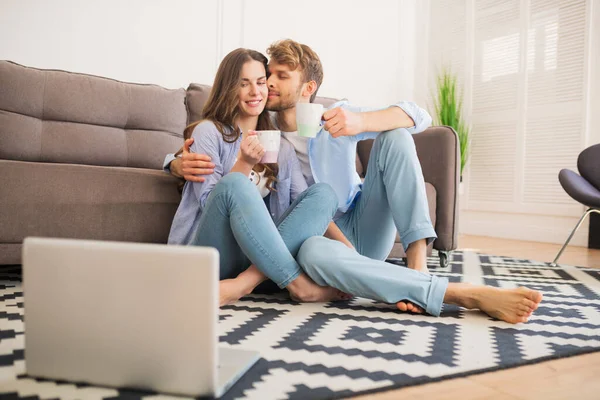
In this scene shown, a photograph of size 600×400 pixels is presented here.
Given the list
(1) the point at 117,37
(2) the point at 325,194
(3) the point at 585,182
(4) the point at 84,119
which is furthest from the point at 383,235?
(1) the point at 117,37

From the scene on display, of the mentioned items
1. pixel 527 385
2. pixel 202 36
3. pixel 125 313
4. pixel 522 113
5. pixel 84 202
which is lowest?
pixel 527 385

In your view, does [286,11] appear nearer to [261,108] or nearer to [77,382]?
[261,108]

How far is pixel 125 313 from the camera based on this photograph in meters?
0.77

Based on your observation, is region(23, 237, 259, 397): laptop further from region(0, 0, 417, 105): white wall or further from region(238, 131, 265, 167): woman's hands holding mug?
region(0, 0, 417, 105): white wall

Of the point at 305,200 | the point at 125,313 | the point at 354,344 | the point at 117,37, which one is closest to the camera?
the point at 125,313

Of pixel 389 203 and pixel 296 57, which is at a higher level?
pixel 296 57

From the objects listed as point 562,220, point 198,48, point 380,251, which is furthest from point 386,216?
point 562,220

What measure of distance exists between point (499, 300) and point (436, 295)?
0.15 metres

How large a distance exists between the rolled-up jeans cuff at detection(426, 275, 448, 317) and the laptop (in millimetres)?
684

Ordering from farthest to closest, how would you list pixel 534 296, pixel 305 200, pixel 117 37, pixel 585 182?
pixel 117 37
pixel 585 182
pixel 305 200
pixel 534 296

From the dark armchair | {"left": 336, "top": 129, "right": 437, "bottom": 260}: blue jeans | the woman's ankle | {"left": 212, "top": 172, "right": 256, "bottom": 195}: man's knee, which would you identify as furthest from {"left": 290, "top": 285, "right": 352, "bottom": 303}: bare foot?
the dark armchair

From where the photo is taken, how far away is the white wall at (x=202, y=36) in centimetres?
299

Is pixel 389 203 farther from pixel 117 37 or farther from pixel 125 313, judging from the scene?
pixel 117 37

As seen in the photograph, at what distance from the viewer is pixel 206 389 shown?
0.78 meters
